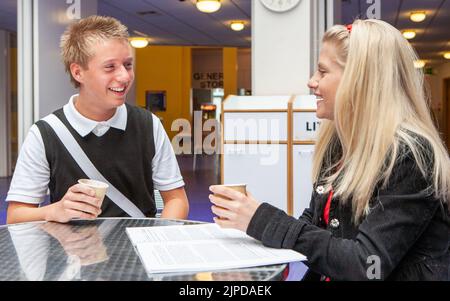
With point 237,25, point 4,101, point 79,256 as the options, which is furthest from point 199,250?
point 4,101

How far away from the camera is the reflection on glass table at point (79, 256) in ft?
3.03

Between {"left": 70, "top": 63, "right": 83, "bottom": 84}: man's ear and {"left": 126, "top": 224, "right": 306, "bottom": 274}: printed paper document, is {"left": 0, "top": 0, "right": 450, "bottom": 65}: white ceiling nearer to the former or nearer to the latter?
{"left": 70, "top": 63, "right": 83, "bottom": 84}: man's ear

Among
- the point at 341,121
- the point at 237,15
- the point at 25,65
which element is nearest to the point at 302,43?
the point at 25,65

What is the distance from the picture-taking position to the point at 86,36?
1744 millimetres

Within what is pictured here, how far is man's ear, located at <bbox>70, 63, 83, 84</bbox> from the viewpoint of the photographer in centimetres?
179

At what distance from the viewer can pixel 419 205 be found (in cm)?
104

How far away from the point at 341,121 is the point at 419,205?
29 cm

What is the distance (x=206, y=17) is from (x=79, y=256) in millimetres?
7915

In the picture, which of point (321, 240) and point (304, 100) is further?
point (304, 100)

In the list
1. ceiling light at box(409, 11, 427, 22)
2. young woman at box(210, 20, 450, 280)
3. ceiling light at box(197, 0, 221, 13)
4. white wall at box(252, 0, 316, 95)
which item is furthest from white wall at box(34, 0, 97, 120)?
ceiling light at box(409, 11, 427, 22)

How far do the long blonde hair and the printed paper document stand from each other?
234 millimetres

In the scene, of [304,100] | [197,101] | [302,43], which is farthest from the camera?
[197,101]

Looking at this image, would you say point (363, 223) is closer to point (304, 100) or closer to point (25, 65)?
point (304, 100)

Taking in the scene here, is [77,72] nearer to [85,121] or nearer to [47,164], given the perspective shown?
[85,121]
